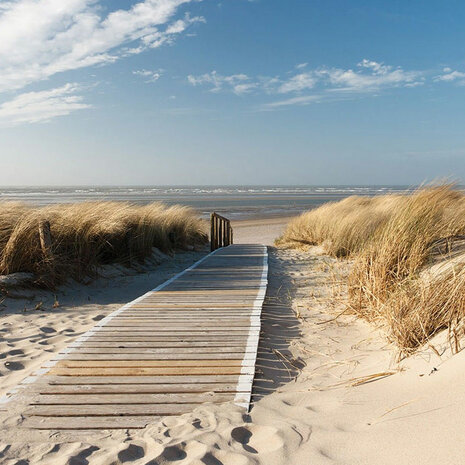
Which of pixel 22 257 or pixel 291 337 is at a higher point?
pixel 22 257

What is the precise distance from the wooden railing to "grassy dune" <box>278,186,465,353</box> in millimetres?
3593

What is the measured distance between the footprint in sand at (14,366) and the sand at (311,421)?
0.06 meters

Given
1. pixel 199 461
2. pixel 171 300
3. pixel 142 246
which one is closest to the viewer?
pixel 199 461

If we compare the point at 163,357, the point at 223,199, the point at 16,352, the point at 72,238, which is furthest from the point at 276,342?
the point at 223,199

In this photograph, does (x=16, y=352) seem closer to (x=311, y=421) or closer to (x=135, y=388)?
(x=135, y=388)

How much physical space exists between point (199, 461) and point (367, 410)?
958 millimetres

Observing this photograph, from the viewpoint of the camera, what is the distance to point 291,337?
4090mm

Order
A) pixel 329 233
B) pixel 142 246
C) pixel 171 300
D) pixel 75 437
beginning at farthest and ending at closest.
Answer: pixel 329 233 → pixel 142 246 → pixel 171 300 → pixel 75 437

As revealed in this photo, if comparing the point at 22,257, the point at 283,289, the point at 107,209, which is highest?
the point at 107,209


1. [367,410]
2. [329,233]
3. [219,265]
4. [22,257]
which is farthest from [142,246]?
[367,410]

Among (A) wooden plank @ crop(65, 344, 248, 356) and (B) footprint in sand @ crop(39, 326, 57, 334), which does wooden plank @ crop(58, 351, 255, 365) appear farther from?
(B) footprint in sand @ crop(39, 326, 57, 334)

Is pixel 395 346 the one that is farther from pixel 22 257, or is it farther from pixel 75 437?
pixel 22 257

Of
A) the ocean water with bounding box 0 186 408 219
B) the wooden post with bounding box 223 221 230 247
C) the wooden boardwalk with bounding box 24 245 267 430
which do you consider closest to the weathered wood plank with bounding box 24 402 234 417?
the wooden boardwalk with bounding box 24 245 267 430

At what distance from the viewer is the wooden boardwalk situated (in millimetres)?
2557
